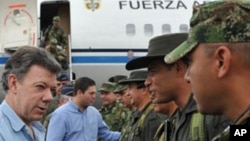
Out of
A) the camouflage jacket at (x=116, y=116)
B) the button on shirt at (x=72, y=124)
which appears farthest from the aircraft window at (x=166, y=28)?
the button on shirt at (x=72, y=124)

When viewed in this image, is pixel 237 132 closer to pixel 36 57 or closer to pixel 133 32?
pixel 36 57

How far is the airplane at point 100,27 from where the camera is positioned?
1384 centimetres

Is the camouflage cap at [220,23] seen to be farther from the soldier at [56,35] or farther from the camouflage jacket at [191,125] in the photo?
the soldier at [56,35]

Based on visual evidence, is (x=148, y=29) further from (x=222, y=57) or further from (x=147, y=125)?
(x=222, y=57)

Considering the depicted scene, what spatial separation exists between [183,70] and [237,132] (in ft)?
6.28

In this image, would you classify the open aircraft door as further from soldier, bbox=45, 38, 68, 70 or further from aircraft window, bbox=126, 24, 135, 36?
aircraft window, bbox=126, 24, 135, 36

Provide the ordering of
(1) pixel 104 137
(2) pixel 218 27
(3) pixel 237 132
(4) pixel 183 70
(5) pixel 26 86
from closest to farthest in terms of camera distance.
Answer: (3) pixel 237 132, (2) pixel 218 27, (5) pixel 26 86, (4) pixel 183 70, (1) pixel 104 137

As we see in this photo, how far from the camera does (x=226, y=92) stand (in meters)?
2.02

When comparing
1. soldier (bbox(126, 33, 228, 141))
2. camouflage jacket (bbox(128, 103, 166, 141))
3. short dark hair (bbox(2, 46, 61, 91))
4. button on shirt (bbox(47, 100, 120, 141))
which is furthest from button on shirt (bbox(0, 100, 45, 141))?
button on shirt (bbox(47, 100, 120, 141))

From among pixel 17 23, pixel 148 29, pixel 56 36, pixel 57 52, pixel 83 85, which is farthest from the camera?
pixel 148 29

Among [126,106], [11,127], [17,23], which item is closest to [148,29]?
[17,23]

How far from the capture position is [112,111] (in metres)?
9.70

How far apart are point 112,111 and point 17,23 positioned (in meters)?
5.33

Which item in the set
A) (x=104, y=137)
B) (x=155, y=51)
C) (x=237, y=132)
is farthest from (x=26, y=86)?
(x=104, y=137)
